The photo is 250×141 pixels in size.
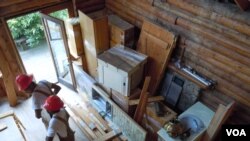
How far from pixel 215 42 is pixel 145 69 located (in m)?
1.65

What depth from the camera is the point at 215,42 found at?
399cm

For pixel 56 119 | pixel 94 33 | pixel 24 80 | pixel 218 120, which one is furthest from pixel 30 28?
pixel 218 120

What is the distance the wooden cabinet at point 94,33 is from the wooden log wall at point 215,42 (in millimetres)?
1042

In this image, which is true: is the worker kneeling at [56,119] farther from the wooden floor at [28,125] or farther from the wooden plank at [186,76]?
the wooden plank at [186,76]

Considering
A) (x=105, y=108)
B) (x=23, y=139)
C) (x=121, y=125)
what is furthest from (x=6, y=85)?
(x=121, y=125)

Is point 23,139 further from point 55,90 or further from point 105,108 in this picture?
point 105,108

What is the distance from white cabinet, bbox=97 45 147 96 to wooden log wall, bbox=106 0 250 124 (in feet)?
2.72

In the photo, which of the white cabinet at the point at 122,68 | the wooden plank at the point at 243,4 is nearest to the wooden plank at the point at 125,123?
the white cabinet at the point at 122,68

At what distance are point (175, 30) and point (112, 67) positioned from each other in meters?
1.37

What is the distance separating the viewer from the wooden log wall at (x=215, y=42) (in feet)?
12.0

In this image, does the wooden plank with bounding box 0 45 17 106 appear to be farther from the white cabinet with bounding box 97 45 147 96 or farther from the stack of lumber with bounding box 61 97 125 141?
the white cabinet with bounding box 97 45 147 96

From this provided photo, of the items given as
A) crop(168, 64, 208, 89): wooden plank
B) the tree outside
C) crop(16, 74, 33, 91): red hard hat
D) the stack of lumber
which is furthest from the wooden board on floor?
the tree outside

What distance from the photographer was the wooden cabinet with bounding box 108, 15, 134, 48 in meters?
5.13

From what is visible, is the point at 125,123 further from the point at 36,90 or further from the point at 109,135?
the point at 36,90
